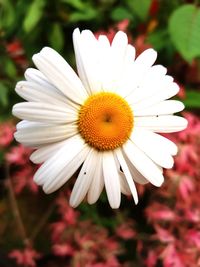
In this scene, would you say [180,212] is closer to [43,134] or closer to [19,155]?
[19,155]

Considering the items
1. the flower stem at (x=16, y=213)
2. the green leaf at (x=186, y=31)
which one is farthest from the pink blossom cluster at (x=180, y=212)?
the flower stem at (x=16, y=213)

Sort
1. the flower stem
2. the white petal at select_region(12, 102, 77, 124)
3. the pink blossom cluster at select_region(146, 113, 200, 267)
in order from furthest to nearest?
1. the flower stem
2. the pink blossom cluster at select_region(146, 113, 200, 267)
3. the white petal at select_region(12, 102, 77, 124)

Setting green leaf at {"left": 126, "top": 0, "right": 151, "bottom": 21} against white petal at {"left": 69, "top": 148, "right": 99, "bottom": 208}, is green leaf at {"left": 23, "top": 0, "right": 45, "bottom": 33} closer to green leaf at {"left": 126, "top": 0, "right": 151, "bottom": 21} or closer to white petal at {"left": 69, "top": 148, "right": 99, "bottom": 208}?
green leaf at {"left": 126, "top": 0, "right": 151, "bottom": 21}

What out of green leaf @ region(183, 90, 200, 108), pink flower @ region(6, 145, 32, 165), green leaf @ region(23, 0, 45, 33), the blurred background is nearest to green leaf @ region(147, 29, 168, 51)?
the blurred background

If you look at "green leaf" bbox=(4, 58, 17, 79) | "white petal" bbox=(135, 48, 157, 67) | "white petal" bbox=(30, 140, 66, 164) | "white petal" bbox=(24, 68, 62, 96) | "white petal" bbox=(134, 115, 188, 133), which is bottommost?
"white petal" bbox=(134, 115, 188, 133)

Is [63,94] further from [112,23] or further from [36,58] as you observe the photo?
[112,23]

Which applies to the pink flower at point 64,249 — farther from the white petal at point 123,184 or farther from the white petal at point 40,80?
the white petal at point 40,80
